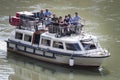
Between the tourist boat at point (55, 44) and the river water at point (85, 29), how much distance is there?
0.55m

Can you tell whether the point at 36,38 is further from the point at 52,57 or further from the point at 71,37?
the point at 71,37

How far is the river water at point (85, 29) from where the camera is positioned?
26594mm

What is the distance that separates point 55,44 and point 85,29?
9125 mm

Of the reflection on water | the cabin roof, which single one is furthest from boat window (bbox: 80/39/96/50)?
the reflection on water

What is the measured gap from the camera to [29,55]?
29344 mm

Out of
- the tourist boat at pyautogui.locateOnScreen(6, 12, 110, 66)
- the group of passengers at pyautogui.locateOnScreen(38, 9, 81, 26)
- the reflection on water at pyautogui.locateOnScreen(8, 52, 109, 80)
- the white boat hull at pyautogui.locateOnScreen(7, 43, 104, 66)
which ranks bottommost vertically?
the reflection on water at pyautogui.locateOnScreen(8, 52, 109, 80)

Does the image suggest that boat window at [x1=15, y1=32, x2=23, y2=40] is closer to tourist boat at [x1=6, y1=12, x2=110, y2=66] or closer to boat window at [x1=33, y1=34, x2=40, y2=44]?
tourist boat at [x1=6, y1=12, x2=110, y2=66]

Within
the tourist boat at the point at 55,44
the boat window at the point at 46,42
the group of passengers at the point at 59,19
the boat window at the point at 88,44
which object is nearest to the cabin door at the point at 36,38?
the tourist boat at the point at 55,44

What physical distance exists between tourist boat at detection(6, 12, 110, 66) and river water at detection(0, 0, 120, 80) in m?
0.55

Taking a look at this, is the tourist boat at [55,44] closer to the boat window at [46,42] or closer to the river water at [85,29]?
the boat window at [46,42]

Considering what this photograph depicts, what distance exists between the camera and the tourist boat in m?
26.8

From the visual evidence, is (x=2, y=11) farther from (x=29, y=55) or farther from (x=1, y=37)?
(x=29, y=55)

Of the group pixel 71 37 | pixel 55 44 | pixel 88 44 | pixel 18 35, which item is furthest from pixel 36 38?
pixel 88 44

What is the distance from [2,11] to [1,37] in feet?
33.9
